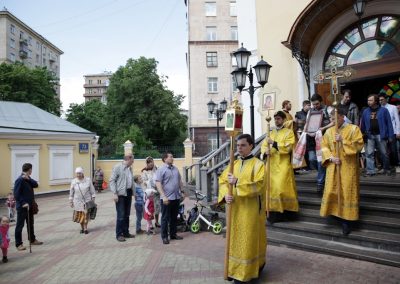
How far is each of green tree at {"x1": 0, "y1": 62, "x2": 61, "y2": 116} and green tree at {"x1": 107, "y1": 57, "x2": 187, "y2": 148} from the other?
6.40 m

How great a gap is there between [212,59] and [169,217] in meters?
31.6

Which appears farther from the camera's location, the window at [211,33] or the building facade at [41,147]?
the window at [211,33]

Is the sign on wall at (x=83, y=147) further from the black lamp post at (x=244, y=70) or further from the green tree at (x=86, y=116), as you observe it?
the green tree at (x=86, y=116)

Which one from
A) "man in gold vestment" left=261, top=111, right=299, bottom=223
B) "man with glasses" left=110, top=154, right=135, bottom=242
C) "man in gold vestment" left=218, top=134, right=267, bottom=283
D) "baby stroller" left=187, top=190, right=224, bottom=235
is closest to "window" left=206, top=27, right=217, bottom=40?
"man with glasses" left=110, top=154, right=135, bottom=242

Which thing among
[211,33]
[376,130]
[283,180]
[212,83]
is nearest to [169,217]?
[283,180]

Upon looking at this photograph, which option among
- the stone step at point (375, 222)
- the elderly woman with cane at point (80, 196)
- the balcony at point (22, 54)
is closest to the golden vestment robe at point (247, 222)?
the stone step at point (375, 222)

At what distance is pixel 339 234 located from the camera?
6023 mm

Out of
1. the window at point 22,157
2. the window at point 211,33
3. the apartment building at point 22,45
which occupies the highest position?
the apartment building at point 22,45

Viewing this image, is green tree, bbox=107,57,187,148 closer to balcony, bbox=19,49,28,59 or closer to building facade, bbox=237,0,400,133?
balcony, bbox=19,49,28,59

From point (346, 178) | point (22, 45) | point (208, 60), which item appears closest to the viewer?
point (346, 178)

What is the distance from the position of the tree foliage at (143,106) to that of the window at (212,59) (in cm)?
545

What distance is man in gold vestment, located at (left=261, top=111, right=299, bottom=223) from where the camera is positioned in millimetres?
6809

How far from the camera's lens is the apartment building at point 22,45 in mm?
49406

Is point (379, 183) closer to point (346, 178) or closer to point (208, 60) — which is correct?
point (346, 178)
